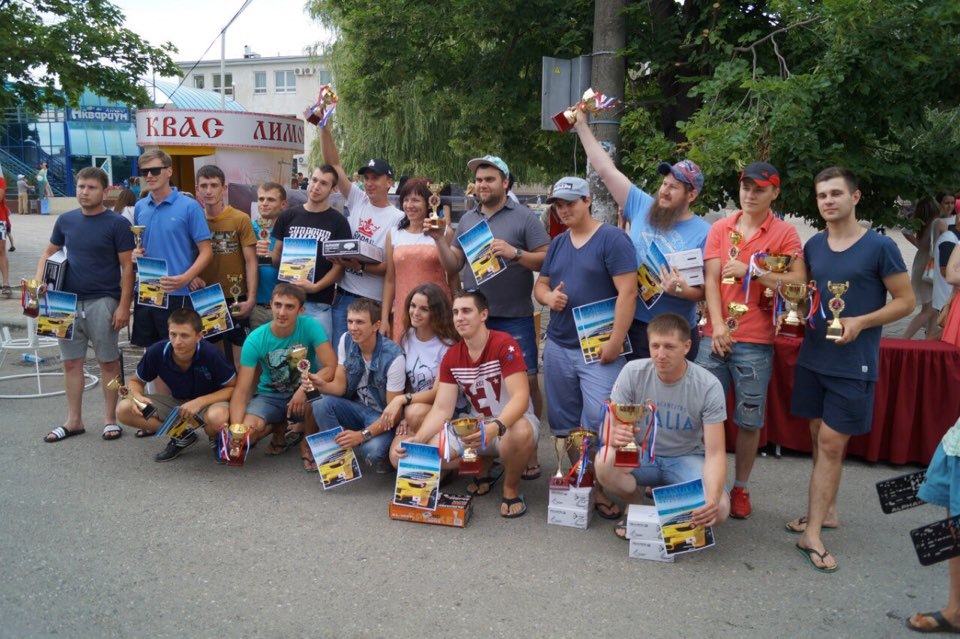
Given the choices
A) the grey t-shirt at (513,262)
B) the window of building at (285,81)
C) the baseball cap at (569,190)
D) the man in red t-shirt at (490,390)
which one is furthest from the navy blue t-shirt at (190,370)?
the window of building at (285,81)

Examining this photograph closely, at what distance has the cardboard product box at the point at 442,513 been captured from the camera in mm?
4246

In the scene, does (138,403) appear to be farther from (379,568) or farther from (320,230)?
(379,568)

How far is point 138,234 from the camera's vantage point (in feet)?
18.4

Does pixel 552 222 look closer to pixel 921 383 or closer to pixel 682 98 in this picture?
pixel 682 98

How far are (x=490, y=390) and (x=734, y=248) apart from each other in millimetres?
1601

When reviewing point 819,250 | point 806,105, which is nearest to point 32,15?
point 806,105

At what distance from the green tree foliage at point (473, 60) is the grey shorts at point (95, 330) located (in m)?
4.95

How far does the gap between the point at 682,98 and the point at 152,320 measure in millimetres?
5827

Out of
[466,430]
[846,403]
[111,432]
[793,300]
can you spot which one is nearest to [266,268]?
[111,432]

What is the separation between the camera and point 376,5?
895 cm

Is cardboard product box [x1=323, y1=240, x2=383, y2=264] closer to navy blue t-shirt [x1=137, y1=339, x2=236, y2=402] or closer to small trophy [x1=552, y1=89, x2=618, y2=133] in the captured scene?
navy blue t-shirt [x1=137, y1=339, x2=236, y2=402]

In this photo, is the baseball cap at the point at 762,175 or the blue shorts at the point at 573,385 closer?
the baseball cap at the point at 762,175

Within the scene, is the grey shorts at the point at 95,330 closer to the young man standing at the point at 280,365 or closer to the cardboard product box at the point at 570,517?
the young man standing at the point at 280,365

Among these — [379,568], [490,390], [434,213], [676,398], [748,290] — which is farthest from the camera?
[434,213]
